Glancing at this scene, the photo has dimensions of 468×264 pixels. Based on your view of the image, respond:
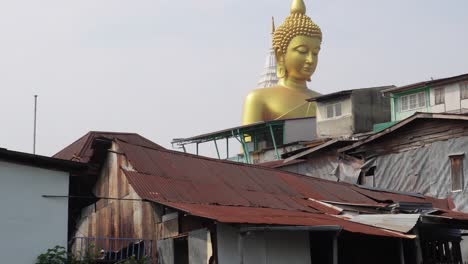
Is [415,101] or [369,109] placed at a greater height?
[369,109]

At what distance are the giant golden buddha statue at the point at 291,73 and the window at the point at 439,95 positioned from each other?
1125 centimetres

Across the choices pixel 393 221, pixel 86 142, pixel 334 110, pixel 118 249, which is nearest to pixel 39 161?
pixel 118 249

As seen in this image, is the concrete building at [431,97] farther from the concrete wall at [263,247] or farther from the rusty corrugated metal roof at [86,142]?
the concrete wall at [263,247]

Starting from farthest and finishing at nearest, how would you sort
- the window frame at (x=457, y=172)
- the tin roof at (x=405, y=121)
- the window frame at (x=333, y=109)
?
the window frame at (x=333, y=109) → the window frame at (x=457, y=172) → the tin roof at (x=405, y=121)

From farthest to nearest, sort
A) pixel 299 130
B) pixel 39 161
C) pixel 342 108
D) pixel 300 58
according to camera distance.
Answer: pixel 300 58 → pixel 299 130 → pixel 342 108 → pixel 39 161

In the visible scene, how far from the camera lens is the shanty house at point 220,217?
13.4 meters

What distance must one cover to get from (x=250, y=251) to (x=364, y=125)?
19.8m

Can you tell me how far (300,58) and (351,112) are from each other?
379 inches

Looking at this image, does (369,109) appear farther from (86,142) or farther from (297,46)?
(86,142)

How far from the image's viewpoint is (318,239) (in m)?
16.0

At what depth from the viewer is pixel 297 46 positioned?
4112cm

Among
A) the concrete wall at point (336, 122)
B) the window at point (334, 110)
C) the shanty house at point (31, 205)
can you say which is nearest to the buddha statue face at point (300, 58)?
the concrete wall at point (336, 122)

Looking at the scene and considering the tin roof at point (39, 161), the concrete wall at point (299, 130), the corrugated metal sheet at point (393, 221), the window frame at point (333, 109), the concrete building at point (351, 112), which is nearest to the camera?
the tin roof at point (39, 161)

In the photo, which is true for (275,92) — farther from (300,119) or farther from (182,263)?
(182,263)
